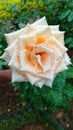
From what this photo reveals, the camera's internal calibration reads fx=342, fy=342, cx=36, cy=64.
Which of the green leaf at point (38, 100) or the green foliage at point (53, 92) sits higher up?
the green foliage at point (53, 92)

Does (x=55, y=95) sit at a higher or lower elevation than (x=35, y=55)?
lower

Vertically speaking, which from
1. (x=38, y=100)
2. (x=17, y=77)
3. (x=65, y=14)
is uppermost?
(x=17, y=77)

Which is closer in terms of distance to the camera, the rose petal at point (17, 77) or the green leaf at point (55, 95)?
the rose petal at point (17, 77)

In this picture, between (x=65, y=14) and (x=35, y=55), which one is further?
(x=65, y=14)

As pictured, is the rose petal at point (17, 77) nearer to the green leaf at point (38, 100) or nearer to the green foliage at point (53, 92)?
the green foliage at point (53, 92)

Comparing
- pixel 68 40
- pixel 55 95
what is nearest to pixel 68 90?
pixel 55 95

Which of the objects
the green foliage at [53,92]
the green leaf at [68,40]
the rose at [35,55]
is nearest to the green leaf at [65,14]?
the green leaf at [68,40]

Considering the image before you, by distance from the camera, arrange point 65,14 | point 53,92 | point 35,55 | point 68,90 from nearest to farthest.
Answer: point 35,55
point 53,92
point 68,90
point 65,14

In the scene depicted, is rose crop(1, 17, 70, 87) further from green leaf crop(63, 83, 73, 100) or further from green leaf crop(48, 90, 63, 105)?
green leaf crop(63, 83, 73, 100)

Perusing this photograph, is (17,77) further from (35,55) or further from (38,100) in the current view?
(38,100)

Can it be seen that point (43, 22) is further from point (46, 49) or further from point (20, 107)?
point (20, 107)
